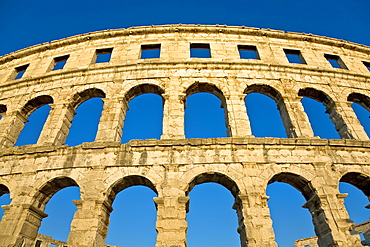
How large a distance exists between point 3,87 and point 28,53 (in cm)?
348

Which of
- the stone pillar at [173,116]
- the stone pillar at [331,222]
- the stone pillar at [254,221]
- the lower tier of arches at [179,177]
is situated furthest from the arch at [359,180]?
the stone pillar at [173,116]

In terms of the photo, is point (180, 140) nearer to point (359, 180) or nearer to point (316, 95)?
point (359, 180)

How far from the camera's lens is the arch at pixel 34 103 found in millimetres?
11805

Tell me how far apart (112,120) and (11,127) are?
4882 millimetres

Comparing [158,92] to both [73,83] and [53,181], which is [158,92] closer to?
[73,83]

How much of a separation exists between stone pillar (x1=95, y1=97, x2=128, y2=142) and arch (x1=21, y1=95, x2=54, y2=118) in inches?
137

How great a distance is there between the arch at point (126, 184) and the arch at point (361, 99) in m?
10.6

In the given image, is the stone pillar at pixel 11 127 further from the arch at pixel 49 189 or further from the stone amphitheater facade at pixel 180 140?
the arch at pixel 49 189

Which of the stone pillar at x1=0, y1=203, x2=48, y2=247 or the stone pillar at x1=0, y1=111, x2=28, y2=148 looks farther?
the stone pillar at x1=0, y1=111, x2=28, y2=148

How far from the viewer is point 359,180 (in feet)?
28.8

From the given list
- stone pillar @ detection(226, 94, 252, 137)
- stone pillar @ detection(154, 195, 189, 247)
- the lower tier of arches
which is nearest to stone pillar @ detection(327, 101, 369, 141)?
the lower tier of arches

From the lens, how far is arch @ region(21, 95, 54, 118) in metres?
11.8

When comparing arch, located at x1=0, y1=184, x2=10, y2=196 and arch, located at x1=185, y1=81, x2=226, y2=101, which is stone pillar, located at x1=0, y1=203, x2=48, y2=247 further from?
arch, located at x1=185, y1=81, x2=226, y2=101

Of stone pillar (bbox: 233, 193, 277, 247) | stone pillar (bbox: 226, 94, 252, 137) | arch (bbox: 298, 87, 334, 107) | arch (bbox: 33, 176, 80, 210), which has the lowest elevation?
stone pillar (bbox: 233, 193, 277, 247)
